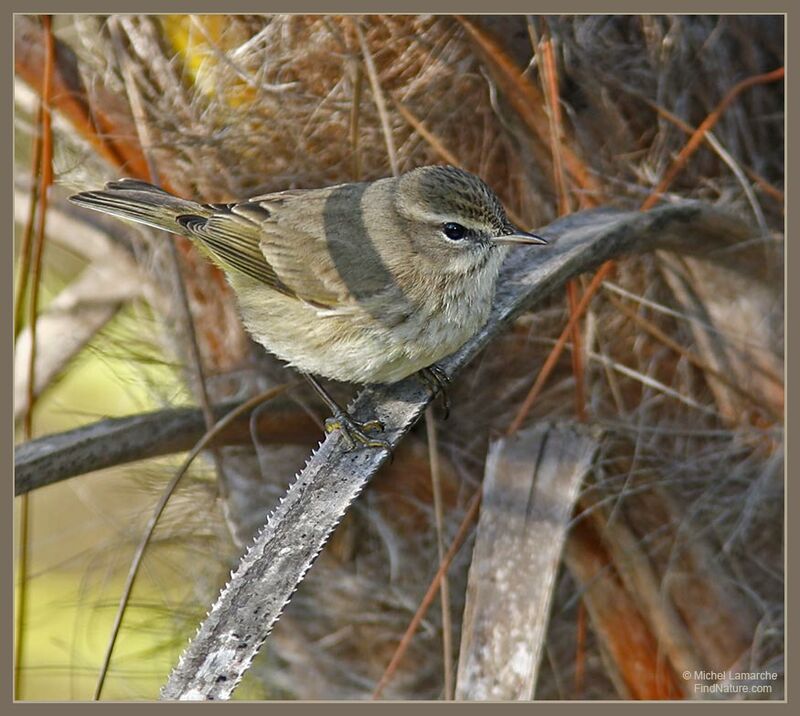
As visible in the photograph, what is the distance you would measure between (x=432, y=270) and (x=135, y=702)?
4.40ft

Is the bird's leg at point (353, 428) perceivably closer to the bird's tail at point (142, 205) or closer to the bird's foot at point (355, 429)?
the bird's foot at point (355, 429)

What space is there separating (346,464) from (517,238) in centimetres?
69

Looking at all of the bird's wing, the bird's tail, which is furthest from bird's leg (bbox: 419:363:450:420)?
the bird's tail

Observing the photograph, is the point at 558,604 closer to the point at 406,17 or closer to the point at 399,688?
the point at 399,688

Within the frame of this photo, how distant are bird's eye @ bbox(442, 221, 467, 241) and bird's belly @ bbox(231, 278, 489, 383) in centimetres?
18

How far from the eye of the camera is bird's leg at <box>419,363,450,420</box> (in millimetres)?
2484

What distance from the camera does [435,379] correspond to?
2.50 metres

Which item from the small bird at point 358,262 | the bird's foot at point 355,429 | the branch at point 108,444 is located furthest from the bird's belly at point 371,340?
the branch at point 108,444

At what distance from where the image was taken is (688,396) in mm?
3070

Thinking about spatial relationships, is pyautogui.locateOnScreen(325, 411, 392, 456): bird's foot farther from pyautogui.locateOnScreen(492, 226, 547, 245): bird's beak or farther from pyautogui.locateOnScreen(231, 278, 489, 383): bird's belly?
pyautogui.locateOnScreen(492, 226, 547, 245): bird's beak

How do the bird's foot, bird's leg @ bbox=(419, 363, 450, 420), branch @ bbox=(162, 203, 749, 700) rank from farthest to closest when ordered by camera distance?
bird's leg @ bbox=(419, 363, 450, 420), the bird's foot, branch @ bbox=(162, 203, 749, 700)

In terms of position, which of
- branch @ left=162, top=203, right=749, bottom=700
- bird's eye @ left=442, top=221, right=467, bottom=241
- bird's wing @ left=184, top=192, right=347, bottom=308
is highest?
bird's wing @ left=184, top=192, right=347, bottom=308

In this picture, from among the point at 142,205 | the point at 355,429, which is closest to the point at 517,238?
Result: the point at 355,429

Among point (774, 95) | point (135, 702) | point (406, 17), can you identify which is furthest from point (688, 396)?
point (135, 702)
